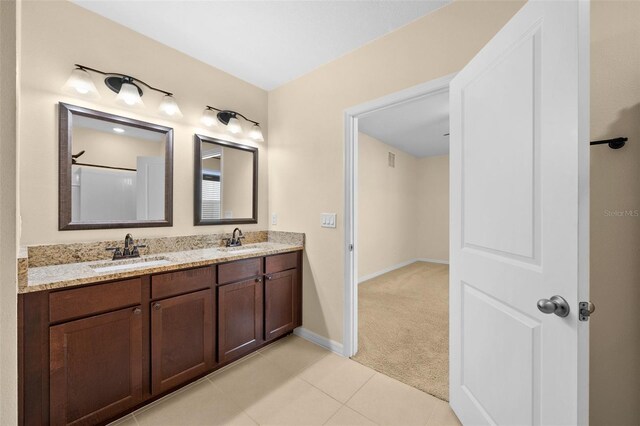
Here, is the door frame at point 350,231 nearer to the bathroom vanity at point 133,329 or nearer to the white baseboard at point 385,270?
the bathroom vanity at point 133,329

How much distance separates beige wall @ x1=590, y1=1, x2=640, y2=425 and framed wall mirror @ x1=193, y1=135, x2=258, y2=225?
8.10 ft

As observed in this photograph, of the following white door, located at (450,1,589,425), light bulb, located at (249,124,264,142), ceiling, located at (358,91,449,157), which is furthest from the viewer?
ceiling, located at (358,91,449,157)

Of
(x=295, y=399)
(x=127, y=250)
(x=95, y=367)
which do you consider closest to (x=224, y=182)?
(x=127, y=250)

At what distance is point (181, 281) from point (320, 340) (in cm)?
132

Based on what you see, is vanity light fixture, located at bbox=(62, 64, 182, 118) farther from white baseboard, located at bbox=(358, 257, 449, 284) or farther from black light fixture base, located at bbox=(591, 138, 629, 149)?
white baseboard, located at bbox=(358, 257, 449, 284)

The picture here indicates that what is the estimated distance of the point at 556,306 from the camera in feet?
2.83

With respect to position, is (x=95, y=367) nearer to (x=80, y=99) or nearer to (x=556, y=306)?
(x=80, y=99)

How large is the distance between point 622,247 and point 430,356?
1500mm

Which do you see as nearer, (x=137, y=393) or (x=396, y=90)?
(x=137, y=393)

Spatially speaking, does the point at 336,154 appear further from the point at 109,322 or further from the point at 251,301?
the point at 109,322

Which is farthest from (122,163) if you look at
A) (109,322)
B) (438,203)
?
(438,203)

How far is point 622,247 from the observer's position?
1114 mm

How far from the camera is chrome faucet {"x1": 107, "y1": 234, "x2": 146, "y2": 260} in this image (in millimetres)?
1771

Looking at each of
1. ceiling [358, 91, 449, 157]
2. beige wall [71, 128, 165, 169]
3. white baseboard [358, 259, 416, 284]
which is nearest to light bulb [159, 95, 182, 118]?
beige wall [71, 128, 165, 169]
